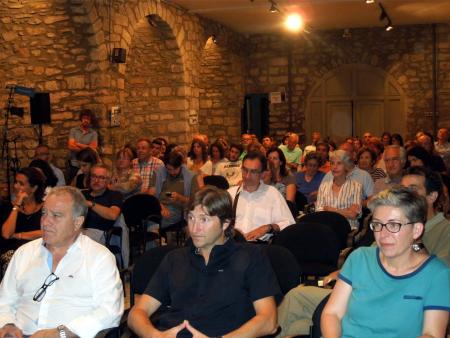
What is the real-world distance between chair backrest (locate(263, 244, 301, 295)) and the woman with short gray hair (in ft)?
8.24

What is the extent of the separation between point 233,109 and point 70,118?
6230mm

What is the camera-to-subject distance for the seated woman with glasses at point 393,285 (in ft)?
9.12

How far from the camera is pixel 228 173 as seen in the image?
29.9 feet

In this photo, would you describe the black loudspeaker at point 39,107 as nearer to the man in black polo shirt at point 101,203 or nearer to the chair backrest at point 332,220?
the man in black polo shirt at point 101,203

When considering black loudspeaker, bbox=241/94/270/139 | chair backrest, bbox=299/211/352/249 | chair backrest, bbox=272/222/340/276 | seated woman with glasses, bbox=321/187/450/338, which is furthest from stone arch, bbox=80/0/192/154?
seated woman with glasses, bbox=321/187/450/338

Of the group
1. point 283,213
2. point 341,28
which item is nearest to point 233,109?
point 341,28

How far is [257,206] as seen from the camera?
17.8 feet

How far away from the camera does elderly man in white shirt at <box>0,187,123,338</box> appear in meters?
3.29

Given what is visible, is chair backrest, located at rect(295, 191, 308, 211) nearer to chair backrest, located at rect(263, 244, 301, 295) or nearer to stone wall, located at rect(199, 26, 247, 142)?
chair backrest, located at rect(263, 244, 301, 295)

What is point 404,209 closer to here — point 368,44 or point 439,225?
point 439,225

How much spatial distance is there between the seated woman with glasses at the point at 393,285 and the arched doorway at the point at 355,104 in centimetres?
1363

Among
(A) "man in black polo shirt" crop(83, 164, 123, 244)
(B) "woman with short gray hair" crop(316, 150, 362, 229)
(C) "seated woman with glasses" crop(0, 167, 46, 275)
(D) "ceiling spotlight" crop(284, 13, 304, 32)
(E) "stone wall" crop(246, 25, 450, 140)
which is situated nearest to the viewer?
(C) "seated woman with glasses" crop(0, 167, 46, 275)

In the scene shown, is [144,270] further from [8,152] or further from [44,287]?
[8,152]

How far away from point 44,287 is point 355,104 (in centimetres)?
1380
